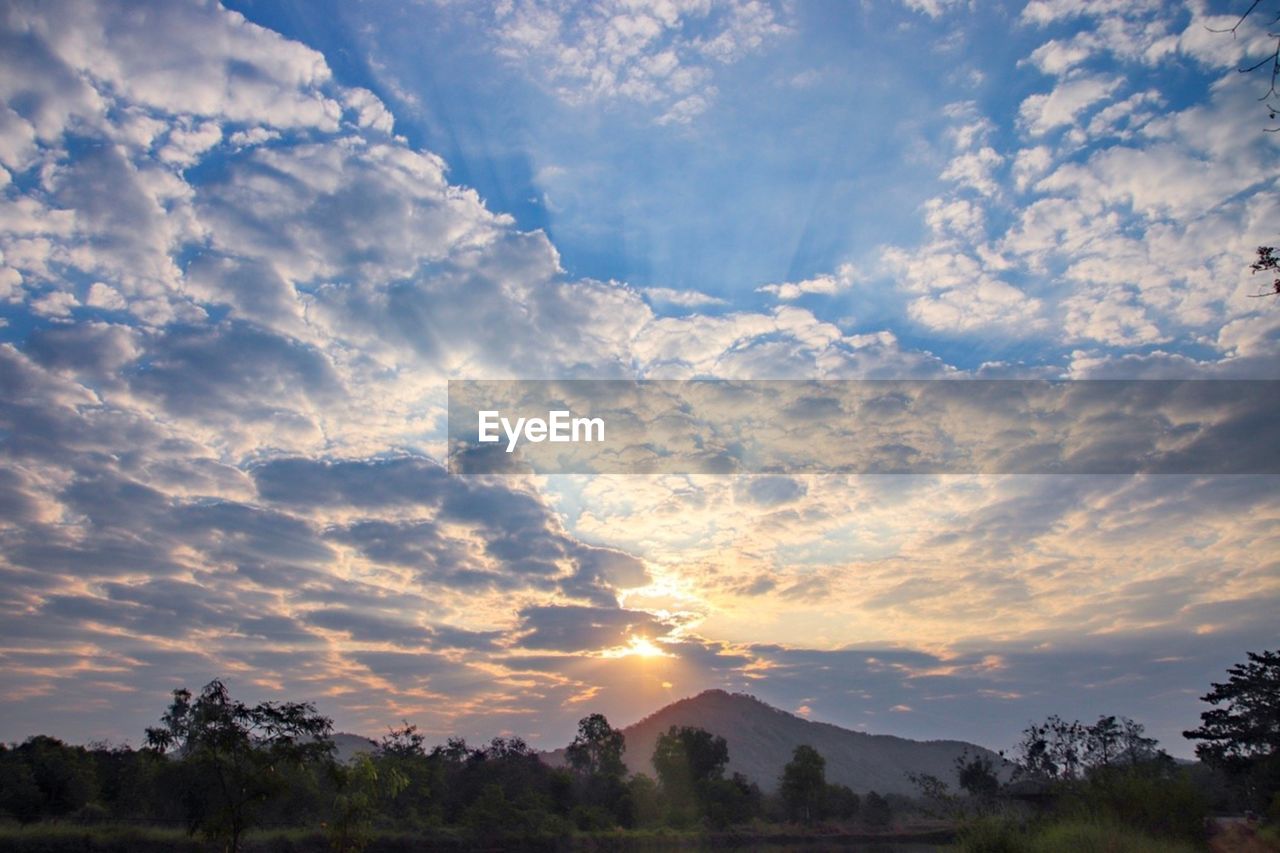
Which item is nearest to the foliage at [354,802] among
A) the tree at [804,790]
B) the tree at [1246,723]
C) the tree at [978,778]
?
the tree at [1246,723]

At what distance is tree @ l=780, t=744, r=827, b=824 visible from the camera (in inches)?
3706

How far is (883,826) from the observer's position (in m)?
98.6

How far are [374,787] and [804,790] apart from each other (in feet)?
274

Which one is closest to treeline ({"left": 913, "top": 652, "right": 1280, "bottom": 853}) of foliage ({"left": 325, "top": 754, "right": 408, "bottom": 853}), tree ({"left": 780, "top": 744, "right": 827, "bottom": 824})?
foliage ({"left": 325, "top": 754, "right": 408, "bottom": 853})

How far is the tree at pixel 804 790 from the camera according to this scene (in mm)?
94125

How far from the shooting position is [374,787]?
22.1 m

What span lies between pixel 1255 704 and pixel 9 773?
8578 cm

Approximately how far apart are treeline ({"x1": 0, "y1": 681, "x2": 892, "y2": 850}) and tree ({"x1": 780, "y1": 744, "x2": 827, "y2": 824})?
0.15m

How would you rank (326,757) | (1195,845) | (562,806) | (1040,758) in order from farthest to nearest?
(1040,758), (562,806), (1195,845), (326,757)

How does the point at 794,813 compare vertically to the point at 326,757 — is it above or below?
below

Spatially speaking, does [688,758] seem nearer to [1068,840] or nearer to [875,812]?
[875,812]

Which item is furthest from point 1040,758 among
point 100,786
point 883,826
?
point 100,786

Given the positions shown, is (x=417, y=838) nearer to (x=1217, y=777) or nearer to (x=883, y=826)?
(x=883, y=826)

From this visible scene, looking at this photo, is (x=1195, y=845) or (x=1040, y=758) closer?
(x=1195, y=845)
